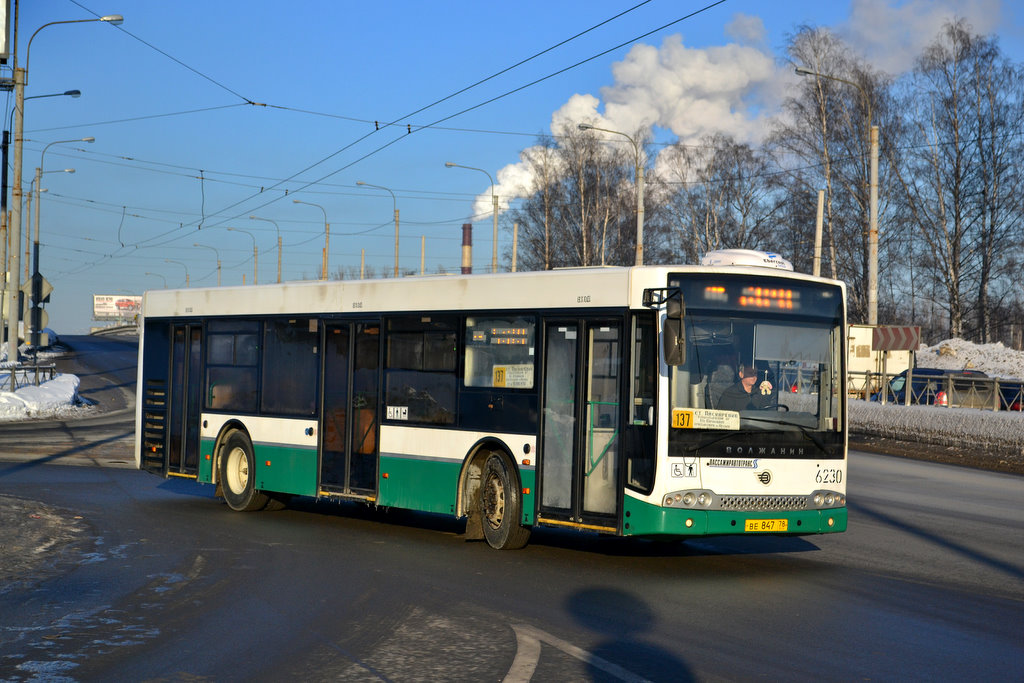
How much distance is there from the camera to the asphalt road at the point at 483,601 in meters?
7.18

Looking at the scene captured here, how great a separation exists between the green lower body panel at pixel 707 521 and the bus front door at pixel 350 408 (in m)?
3.98

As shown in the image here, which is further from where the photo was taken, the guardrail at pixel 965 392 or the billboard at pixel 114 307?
the billboard at pixel 114 307

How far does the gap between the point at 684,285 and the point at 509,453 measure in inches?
98.4

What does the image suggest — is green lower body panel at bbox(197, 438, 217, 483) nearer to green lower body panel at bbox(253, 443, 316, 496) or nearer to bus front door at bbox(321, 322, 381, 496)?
green lower body panel at bbox(253, 443, 316, 496)

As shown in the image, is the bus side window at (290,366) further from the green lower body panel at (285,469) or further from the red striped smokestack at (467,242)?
the red striped smokestack at (467,242)

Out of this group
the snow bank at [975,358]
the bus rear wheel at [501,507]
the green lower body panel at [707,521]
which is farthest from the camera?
the snow bank at [975,358]

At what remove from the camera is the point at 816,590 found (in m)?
9.84

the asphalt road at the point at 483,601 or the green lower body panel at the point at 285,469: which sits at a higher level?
the green lower body panel at the point at 285,469

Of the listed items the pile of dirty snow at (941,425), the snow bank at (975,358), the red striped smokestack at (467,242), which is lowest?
the pile of dirty snow at (941,425)

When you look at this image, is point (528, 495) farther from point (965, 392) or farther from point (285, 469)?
point (965, 392)

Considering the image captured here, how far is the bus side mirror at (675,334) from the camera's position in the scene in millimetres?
10242

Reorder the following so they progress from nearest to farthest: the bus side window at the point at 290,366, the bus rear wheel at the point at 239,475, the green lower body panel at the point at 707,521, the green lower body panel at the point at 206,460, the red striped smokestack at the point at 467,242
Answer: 1. the green lower body panel at the point at 707,521
2. the bus side window at the point at 290,366
3. the bus rear wheel at the point at 239,475
4. the green lower body panel at the point at 206,460
5. the red striped smokestack at the point at 467,242

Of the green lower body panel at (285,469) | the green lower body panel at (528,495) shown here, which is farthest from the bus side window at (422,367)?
the green lower body panel at (285,469)

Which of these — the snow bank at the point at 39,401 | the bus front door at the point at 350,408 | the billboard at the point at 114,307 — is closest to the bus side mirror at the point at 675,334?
the bus front door at the point at 350,408
